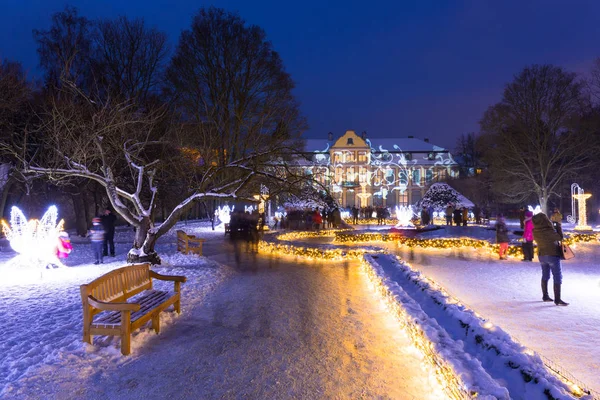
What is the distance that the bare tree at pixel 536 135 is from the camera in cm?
2780

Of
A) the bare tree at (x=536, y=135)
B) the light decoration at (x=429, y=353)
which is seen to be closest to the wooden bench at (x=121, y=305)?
the light decoration at (x=429, y=353)

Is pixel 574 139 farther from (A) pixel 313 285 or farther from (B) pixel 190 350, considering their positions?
(B) pixel 190 350

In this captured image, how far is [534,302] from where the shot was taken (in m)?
7.24

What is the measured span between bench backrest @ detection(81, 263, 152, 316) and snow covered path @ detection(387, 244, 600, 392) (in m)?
5.38

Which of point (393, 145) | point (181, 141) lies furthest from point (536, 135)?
point (393, 145)

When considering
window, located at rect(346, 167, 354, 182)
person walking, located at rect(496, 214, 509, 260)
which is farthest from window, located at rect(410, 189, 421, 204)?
person walking, located at rect(496, 214, 509, 260)

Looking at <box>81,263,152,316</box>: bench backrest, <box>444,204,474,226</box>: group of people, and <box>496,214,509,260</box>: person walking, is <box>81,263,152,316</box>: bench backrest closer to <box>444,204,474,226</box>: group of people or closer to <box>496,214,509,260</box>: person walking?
<box>496,214,509,260</box>: person walking

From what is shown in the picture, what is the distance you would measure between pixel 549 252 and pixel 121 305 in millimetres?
6786

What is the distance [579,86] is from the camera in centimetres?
2722

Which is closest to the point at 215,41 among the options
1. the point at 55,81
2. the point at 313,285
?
the point at 55,81

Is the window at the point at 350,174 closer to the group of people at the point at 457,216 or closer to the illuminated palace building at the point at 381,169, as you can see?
the illuminated palace building at the point at 381,169

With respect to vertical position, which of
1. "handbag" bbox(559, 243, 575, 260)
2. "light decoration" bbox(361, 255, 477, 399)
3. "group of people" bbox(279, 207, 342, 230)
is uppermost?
"group of people" bbox(279, 207, 342, 230)

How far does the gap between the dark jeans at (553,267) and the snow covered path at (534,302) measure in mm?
456

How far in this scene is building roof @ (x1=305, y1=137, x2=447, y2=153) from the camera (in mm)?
67938
